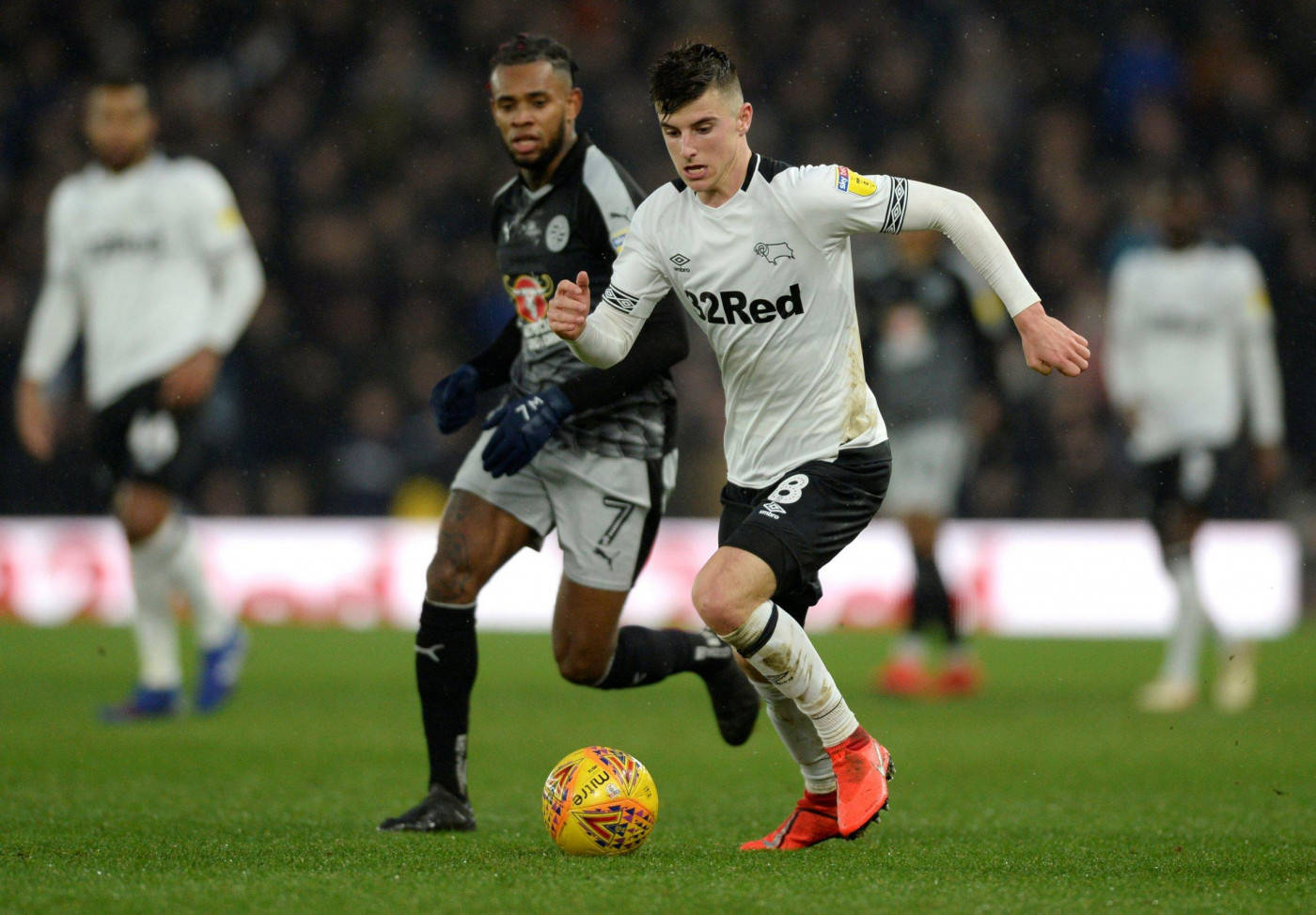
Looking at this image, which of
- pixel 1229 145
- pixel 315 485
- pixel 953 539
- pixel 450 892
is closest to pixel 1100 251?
pixel 1229 145

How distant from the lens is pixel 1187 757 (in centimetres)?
688

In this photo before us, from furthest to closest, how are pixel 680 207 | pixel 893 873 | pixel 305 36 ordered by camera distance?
1. pixel 305 36
2. pixel 680 207
3. pixel 893 873

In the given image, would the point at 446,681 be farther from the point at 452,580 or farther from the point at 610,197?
the point at 610,197

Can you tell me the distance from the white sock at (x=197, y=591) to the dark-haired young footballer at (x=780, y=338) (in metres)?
3.90

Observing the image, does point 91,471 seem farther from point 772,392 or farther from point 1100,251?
point 772,392

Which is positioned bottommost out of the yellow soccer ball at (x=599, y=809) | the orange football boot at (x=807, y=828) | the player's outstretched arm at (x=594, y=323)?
the orange football boot at (x=807, y=828)

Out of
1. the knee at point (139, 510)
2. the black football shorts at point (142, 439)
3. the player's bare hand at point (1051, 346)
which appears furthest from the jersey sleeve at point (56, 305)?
the player's bare hand at point (1051, 346)

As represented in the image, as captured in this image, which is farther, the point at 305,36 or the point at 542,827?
the point at 305,36

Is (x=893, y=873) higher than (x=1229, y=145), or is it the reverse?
(x=1229, y=145)

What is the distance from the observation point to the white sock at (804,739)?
480 cm

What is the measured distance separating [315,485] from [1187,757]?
9217 mm

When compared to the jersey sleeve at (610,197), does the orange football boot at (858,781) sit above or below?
below

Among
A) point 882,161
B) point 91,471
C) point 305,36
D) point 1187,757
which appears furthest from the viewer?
point 305,36

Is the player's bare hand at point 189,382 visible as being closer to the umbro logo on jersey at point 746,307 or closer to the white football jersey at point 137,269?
the white football jersey at point 137,269
